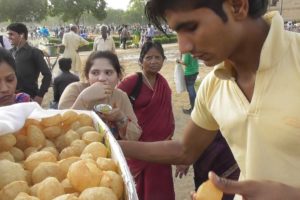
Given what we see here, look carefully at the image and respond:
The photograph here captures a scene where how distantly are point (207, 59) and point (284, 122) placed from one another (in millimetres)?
360

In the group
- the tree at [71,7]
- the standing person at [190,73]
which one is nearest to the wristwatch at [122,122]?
the standing person at [190,73]

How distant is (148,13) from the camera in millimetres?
1610

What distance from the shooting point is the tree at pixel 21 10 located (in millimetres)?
31922

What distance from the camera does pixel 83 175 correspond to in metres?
1.33

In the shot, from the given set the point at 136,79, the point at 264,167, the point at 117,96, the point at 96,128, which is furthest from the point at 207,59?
the point at 136,79

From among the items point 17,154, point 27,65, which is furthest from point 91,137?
point 27,65

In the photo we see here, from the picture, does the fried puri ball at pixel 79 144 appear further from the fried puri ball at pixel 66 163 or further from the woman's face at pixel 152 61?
the woman's face at pixel 152 61

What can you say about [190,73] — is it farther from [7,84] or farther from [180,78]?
[7,84]

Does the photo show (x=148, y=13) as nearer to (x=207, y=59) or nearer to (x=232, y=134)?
(x=207, y=59)

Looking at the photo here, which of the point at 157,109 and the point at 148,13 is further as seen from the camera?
the point at 157,109

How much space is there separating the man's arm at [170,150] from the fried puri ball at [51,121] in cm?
35

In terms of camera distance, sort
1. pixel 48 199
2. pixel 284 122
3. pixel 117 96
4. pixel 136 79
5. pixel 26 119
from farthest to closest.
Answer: pixel 136 79, pixel 117 96, pixel 26 119, pixel 284 122, pixel 48 199

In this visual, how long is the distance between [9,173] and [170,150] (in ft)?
2.91

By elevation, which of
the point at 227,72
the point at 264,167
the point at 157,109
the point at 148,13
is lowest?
the point at 157,109
